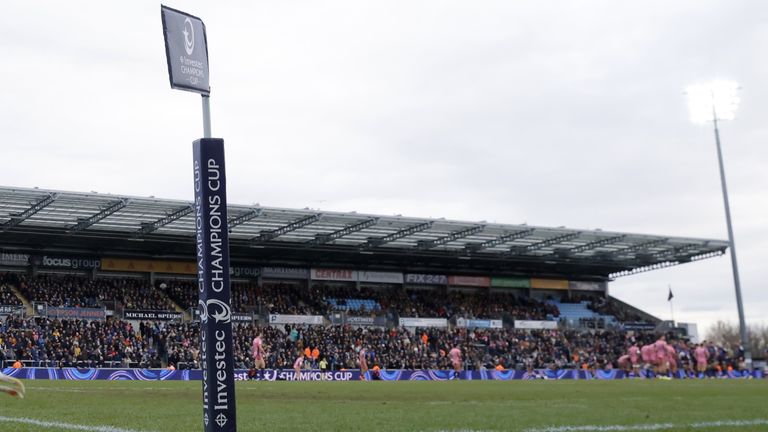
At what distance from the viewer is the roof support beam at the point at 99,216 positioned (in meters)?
47.1

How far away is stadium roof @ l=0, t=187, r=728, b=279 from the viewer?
4853 centimetres

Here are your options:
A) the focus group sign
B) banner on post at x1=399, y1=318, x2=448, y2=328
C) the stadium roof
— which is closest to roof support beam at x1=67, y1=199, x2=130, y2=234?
the stadium roof

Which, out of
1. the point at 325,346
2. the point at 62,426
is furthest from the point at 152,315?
the point at 62,426

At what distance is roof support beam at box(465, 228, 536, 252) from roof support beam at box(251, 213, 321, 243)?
15.0m

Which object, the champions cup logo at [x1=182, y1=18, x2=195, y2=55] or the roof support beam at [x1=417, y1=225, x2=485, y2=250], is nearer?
the champions cup logo at [x1=182, y1=18, x2=195, y2=55]

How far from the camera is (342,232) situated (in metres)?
57.7

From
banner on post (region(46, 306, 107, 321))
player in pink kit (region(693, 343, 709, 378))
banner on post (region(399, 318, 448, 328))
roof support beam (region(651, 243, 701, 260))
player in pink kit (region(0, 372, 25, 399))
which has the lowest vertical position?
player in pink kit (region(693, 343, 709, 378))

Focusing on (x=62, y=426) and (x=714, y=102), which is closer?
(x=62, y=426)

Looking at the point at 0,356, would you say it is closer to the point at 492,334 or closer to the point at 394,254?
the point at 394,254

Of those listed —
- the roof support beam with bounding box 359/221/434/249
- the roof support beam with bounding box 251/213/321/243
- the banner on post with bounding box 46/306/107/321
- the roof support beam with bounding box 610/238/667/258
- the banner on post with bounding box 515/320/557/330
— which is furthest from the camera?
the banner on post with bounding box 515/320/557/330

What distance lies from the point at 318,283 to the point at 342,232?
1039 centimetres

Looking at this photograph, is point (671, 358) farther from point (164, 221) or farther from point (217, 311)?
point (217, 311)

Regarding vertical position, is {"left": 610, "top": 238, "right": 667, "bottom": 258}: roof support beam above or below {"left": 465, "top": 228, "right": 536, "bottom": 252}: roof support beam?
below

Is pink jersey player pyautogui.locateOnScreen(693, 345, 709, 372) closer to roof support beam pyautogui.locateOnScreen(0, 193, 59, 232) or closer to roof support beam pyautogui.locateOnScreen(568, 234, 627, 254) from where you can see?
roof support beam pyautogui.locateOnScreen(568, 234, 627, 254)
